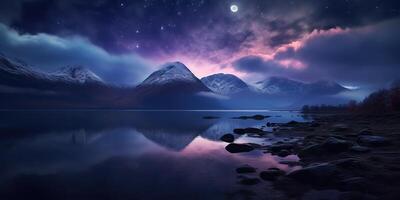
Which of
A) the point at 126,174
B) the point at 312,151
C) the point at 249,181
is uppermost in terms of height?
the point at 312,151

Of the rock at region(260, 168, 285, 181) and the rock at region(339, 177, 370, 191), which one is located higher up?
the rock at region(339, 177, 370, 191)

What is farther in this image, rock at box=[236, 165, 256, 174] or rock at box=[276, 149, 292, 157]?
rock at box=[276, 149, 292, 157]

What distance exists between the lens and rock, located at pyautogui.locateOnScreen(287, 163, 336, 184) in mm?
15672

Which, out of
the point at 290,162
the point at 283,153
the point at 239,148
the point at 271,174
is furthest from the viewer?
the point at 239,148

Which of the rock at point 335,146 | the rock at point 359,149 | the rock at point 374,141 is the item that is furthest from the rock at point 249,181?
the rock at point 374,141

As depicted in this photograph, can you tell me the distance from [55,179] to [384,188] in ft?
75.6

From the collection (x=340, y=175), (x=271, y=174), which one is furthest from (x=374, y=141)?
(x=271, y=174)

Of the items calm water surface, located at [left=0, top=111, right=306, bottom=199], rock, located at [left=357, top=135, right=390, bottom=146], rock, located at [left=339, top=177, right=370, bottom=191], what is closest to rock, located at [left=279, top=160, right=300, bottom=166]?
calm water surface, located at [left=0, top=111, right=306, bottom=199]

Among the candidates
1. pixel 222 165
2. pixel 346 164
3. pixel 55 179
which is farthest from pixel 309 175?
pixel 55 179

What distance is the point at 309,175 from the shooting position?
16016 millimetres

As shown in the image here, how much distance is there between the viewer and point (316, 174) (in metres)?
15.9

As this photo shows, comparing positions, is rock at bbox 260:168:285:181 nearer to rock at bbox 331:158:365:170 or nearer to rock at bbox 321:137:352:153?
rock at bbox 331:158:365:170

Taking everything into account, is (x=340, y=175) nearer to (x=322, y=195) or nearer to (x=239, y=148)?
(x=322, y=195)

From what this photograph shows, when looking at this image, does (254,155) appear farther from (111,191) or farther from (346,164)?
(111,191)
